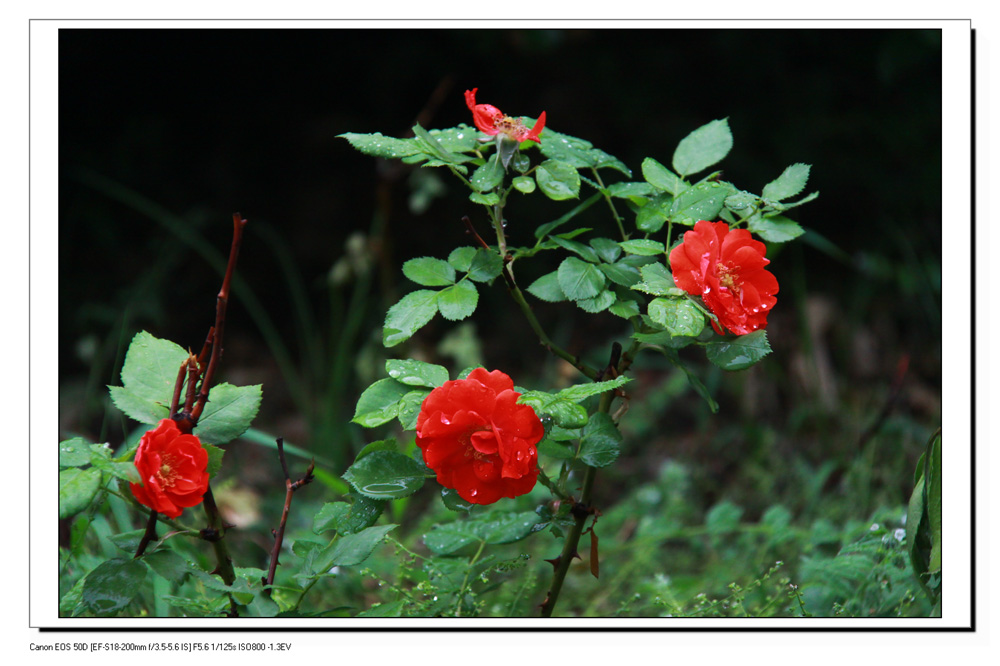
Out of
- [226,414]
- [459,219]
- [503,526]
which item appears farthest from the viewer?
[459,219]

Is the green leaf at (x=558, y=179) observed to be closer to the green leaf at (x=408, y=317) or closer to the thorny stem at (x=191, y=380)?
the green leaf at (x=408, y=317)

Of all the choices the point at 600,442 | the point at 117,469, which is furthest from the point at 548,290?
the point at 117,469

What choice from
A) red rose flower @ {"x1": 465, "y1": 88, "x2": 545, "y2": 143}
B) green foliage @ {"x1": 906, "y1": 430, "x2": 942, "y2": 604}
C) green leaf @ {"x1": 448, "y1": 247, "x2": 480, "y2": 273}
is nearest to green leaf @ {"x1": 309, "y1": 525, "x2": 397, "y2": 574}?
green leaf @ {"x1": 448, "y1": 247, "x2": 480, "y2": 273}

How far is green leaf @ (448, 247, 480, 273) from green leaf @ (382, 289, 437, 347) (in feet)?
0.11

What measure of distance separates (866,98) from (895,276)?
415 mm

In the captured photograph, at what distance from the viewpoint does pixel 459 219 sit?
1777mm

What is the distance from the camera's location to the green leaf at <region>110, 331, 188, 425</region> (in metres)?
0.60

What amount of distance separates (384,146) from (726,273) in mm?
287

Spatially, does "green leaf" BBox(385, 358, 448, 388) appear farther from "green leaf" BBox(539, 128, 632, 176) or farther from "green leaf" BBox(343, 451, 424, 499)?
"green leaf" BBox(539, 128, 632, 176)

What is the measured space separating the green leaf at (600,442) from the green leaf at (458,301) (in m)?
0.16

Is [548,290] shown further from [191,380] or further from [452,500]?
[191,380]

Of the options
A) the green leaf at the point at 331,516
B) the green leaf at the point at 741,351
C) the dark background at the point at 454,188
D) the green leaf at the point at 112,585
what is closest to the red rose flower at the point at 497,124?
the green leaf at the point at 741,351

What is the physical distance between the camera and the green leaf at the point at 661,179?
64cm
